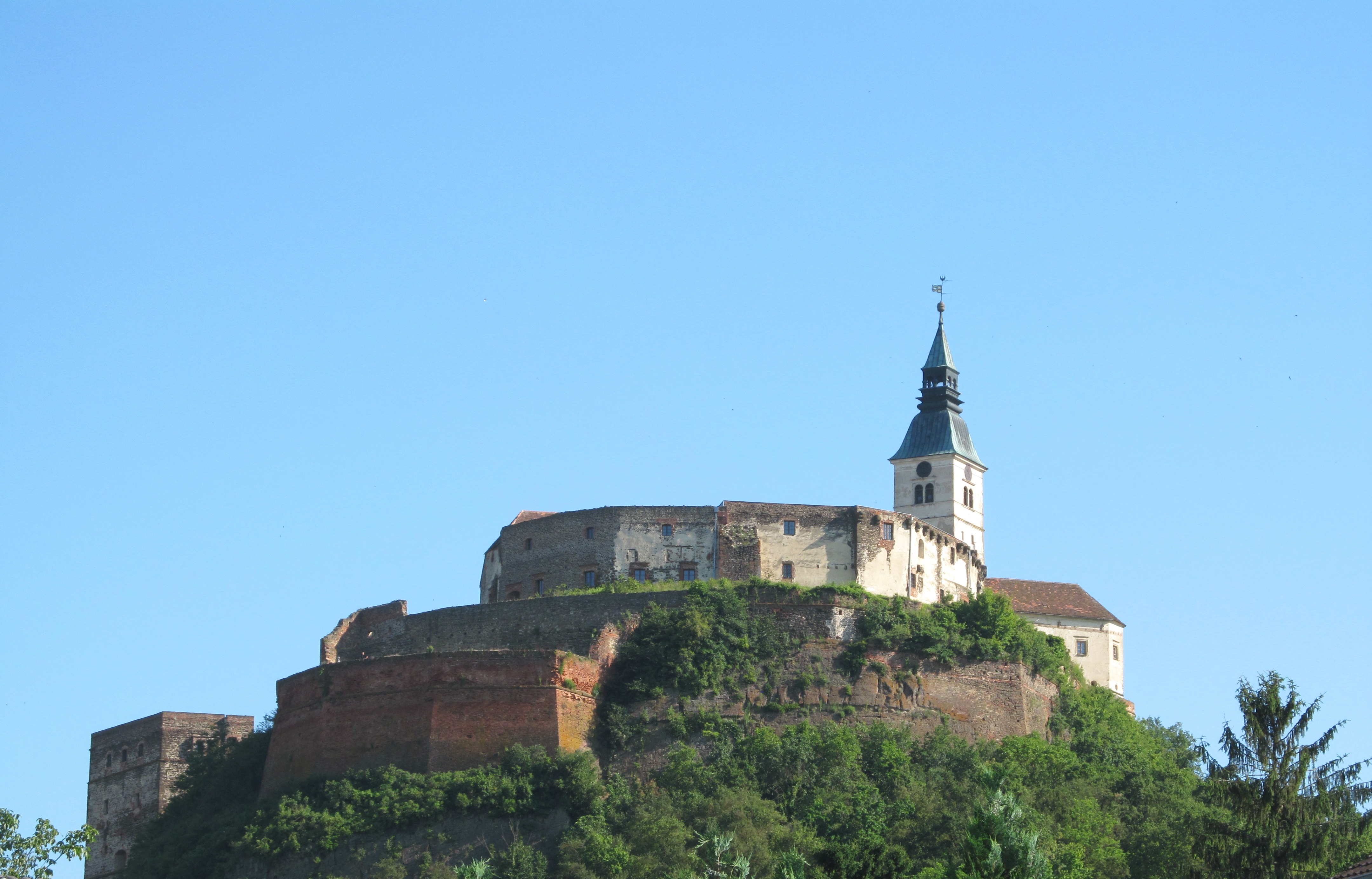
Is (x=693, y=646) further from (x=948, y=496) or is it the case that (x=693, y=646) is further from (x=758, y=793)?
(x=948, y=496)

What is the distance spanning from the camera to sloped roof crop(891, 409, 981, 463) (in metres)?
102

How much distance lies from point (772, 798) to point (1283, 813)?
29.2 meters

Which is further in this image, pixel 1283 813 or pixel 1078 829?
pixel 1078 829

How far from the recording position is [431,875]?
7100 centimetres

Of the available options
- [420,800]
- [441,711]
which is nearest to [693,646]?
[441,711]

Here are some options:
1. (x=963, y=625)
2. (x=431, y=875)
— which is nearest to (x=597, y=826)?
(x=431, y=875)

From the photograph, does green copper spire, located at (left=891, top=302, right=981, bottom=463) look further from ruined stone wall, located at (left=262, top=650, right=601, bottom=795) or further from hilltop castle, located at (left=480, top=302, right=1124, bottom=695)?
ruined stone wall, located at (left=262, top=650, right=601, bottom=795)

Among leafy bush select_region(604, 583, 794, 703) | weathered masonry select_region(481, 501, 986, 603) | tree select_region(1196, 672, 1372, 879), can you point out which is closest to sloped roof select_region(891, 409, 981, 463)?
weathered masonry select_region(481, 501, 986, 603)

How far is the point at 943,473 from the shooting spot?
101 metres

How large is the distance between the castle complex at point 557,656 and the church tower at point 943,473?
76cm

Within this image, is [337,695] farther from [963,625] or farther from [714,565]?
[963,625]

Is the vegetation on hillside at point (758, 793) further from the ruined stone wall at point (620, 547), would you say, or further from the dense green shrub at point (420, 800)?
the ruined stone wall at point (620, 547)

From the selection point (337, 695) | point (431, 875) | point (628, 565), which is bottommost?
point (431, 875)

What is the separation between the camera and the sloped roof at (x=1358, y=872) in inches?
1553
